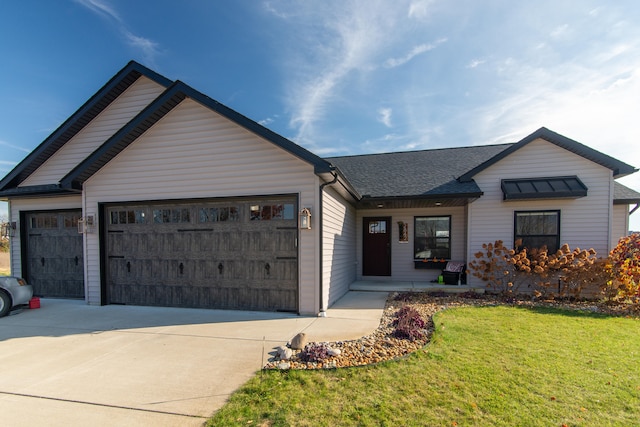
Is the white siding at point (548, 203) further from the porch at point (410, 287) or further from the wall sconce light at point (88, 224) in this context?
the wall sconce light at point (88, 224)

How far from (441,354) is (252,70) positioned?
9721 millimetres

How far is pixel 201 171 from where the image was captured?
6.51 m

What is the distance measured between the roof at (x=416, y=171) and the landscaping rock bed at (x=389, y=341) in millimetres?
2930

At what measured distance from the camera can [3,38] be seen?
7215 mm

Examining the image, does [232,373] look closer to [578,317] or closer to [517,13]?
[578,317]

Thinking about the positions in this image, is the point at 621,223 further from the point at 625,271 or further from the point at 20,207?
the point at 20,207

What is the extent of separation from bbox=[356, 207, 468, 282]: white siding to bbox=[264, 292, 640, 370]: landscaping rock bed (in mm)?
2523

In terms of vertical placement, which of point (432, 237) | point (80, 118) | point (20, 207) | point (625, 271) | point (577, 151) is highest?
point (80, 118)

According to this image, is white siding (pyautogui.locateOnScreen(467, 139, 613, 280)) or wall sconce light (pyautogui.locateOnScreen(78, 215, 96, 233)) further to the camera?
white siding (pyautogui.locateOnScreen(467, 139, 613, 280))

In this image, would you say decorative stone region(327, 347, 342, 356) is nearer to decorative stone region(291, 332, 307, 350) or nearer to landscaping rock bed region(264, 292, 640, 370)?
landscaping rock bed region(264, 292, 640, 370)

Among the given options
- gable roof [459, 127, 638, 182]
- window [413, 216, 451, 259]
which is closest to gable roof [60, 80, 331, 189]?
window [413, 216, 451, 259]

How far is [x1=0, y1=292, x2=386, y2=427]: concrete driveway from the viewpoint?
2760 millimetres

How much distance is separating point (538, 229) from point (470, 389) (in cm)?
714

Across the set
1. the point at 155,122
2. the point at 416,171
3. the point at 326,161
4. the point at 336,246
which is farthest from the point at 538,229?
the point at 155,122
